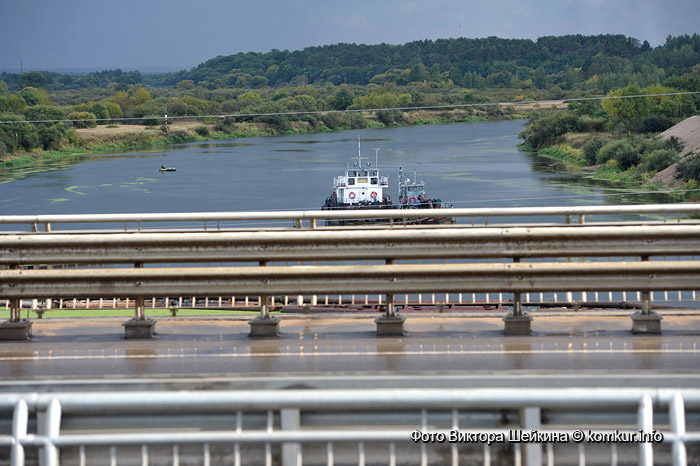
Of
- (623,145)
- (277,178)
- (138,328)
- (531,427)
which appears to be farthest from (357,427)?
(623,145)

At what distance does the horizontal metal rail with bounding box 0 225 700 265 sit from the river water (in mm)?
50315

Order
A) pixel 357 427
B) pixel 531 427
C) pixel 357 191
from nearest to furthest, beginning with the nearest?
pixel 531 427, pixel 357 427, pixel 357 191

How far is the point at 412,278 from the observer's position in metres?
8.85

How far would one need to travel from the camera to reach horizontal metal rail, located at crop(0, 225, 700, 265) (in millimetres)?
8812

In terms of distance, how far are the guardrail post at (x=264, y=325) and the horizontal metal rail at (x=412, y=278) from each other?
0.24 m

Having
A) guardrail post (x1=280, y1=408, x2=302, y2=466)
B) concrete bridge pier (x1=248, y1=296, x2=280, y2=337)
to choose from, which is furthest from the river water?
guardrail post (x1=280, y1=408, x2=302, y2=466)

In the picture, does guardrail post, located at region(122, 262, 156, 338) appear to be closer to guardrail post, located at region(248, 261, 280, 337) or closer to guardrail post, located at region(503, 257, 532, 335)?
guardrail post, located at region(248, 261, 280, 337)

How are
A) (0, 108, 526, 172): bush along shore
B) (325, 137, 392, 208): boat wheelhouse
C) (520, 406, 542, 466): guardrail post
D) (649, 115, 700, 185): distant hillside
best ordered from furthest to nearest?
(0, 108, 526, 172): bush along shore < (649, 115, 700, 185): distant hillside < (325, 137, 392, 208): boat wheelhouse < (520, 406, 542, 466): guardrail post

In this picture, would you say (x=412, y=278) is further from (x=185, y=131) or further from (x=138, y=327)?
→ (x=185, y=131)

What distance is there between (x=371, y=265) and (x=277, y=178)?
255 feet

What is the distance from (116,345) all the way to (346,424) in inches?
180

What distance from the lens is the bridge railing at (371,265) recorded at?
8781mm

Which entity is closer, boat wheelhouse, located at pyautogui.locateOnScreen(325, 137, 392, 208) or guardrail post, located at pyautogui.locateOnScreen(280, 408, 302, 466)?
guardrail post, located at pyautogui.locateOnScreen(280, 408, 302, 466)

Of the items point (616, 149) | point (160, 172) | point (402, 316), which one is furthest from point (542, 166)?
point (402, 316)
